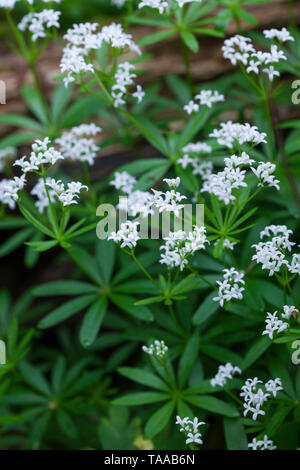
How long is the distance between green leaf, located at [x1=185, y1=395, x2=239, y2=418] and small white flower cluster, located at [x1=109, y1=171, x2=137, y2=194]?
1314mm

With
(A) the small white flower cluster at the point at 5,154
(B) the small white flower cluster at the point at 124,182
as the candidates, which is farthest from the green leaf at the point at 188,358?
(A) the small white flower cluster at the point at 5,154

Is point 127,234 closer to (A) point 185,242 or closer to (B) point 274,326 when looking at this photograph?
→ (A) point 185,242

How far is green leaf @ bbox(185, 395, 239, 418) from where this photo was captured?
288 cm

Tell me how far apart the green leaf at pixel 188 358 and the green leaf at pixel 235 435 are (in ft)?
1.06

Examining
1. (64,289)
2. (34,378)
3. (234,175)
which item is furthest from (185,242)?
(34,378)

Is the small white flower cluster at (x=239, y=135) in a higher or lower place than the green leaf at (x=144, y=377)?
higher

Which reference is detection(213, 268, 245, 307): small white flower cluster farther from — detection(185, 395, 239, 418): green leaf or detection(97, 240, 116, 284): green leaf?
detection(97, 240, 116, 284): green leaf

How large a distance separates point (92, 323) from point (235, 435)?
1030 mm

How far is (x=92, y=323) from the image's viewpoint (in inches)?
126

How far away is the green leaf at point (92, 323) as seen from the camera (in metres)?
3.12

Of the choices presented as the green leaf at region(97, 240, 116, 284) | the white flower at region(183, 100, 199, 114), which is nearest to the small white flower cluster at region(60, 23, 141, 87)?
the white flower at region(183, 100, 199, 114)

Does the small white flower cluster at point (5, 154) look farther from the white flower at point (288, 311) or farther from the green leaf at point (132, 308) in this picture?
the white flower at point (288, 311)

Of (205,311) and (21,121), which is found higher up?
(21,121)
